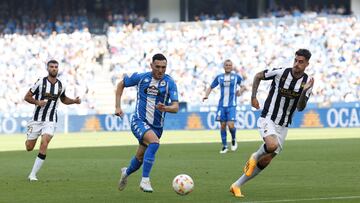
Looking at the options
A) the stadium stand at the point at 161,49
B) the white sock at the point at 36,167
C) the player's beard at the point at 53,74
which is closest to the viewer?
the white sock at the point at 36,167

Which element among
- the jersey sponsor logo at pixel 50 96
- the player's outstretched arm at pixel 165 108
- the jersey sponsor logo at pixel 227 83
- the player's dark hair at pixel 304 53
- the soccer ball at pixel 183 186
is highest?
the player's dark hair at pixel 304 53

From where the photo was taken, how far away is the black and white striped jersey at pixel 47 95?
17438 millimetres

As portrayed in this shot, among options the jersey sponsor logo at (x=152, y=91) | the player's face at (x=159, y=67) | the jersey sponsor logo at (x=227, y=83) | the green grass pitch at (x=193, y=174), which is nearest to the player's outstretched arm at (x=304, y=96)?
the green grass pitch at (x=193, y=174)

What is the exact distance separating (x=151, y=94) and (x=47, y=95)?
157 inches

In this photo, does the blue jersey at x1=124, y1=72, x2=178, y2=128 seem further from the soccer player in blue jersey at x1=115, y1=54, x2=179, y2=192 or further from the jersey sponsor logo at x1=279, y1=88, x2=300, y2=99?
the jersey sponsor logo at x1=279, y1=88, x2=300, y2=99

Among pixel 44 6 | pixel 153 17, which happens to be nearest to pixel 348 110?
pixel 153 17

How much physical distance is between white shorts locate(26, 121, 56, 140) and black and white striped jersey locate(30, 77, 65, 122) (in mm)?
77

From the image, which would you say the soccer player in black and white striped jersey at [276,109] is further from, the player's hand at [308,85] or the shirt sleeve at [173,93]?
the shirt sleeve at [173,93]

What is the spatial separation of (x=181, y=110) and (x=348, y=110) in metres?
7.76

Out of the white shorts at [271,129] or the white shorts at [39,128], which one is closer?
the white shorts at [271,129]

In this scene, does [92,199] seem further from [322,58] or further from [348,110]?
[322,58]

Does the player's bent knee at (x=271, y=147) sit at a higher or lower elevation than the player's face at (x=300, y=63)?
lower

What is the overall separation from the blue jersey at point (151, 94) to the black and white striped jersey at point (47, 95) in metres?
3.75

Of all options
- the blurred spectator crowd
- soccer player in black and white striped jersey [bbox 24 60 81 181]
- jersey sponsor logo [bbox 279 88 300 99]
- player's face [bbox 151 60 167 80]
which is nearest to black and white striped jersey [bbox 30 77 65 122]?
soccer player in black and white striped jersey [bbox 24 60 81 181]
